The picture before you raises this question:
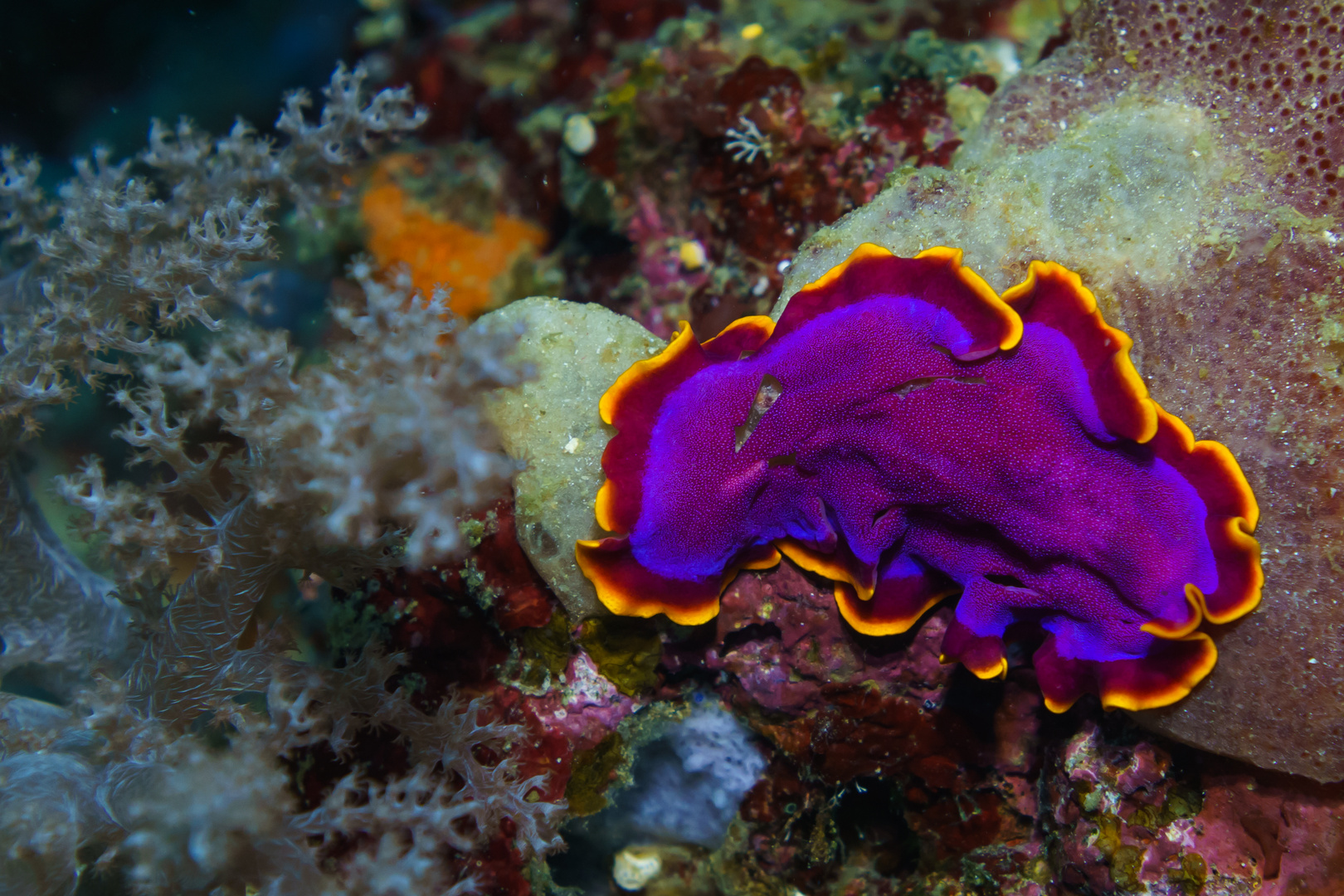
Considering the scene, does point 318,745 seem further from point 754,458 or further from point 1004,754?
point 1004,754

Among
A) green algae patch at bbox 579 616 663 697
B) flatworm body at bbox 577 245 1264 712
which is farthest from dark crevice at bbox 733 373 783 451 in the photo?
green algae patch at bbox 579 616 663 697

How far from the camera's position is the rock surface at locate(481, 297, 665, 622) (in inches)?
99.8

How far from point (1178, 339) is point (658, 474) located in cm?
188

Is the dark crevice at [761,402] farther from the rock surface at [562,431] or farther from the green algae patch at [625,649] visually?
the green algae patch at [625,649]

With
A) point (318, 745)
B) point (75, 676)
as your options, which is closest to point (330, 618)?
point (318, 745)

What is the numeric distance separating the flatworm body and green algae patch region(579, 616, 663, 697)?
31 centimetres

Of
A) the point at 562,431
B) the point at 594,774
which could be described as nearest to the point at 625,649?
the point at 594,774

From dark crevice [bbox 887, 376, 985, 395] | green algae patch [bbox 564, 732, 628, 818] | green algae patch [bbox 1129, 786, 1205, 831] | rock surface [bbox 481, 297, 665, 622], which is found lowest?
green algae patch [bbox 1129, 786, 1205, 831]

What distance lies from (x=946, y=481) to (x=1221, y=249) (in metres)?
1.30

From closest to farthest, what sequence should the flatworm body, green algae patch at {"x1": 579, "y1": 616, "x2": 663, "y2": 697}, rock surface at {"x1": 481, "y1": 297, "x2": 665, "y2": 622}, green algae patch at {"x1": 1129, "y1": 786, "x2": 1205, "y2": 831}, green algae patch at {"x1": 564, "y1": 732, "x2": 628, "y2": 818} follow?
the flatworm body → green algae patch at {"x1": 1129, "y1": 786, "x2": 1205, "y2": 831} → rock surface at {"x1": 481, "y1": 297, "x2": 665, "y2": 622} → green algae patch at {"x1": 579, "y1": 616, "x2": 663, "y2": 697} → green algae patch at {"x1": 564, "y1": 732, "x2": 628, "y2": 818}

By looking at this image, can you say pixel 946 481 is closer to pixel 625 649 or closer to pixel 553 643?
pixel 625 649

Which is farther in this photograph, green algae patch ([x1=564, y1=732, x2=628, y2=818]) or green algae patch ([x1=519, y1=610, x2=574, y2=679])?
green algae patch ([x1=564, y1=732, x2=628, y2=818])

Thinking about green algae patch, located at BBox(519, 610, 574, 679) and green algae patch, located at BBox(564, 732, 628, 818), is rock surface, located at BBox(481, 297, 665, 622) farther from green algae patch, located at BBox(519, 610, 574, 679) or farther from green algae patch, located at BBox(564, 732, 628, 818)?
green algae patch, located at BBox(564, 732, 628, 818)

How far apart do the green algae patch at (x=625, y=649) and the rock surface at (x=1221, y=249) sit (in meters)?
1.41
